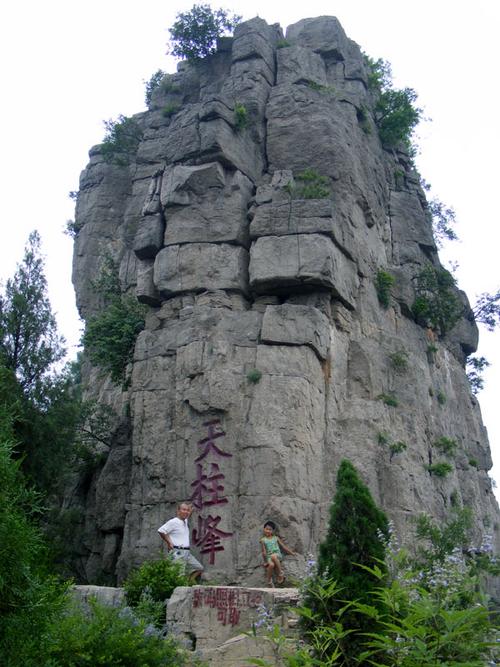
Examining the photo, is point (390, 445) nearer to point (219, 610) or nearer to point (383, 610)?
point (219, 610)

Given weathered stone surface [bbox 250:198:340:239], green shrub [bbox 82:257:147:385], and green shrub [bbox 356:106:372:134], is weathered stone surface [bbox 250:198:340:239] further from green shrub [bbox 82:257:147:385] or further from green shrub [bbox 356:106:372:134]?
green shrub [bbox 356:106:372:134]

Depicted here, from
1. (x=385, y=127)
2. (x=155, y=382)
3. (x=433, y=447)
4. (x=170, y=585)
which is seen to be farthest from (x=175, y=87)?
(x=170, y=585)

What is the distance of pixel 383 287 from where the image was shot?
68.7ft

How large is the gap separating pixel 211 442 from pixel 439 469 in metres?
6.31

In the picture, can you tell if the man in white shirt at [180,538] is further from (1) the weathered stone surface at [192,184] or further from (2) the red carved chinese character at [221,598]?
(1) the weathered stone surface at [192,184]

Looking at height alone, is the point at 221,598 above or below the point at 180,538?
below

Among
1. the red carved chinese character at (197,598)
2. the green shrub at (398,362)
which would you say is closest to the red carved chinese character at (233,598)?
the red carved chinese character at (197,598)

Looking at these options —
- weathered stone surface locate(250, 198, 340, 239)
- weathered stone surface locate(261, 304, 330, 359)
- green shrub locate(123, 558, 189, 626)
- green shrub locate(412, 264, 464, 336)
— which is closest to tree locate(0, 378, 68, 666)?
green shrub locate(123, 558, 189, 626)

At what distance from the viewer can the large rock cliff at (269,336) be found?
1627cm

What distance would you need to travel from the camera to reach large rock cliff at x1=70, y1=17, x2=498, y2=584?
→ 1627cm

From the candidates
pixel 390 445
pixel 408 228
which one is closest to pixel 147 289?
pixel 390 445

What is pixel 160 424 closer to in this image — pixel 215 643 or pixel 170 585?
pixel 170 585

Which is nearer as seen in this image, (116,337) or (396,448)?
(396,448)

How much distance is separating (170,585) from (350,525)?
12.4 ft
